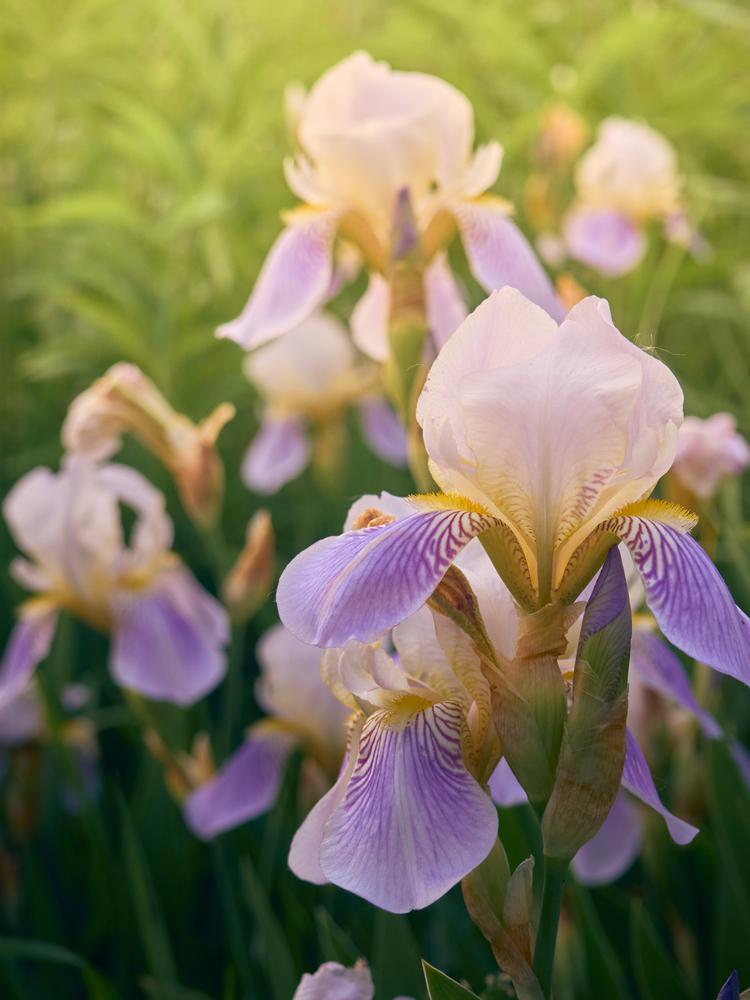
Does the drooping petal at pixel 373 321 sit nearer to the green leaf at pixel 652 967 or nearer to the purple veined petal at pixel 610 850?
the purple veined petal at pixel 610 850

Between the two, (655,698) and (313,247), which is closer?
(313,247)

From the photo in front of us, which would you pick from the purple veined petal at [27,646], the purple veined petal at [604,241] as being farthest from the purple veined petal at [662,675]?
the purple veined petal at [604,241]

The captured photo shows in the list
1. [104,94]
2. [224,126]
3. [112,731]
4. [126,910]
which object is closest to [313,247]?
[126,910]

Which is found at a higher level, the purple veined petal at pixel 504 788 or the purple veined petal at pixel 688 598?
the purple veined petal at pixel 688 598

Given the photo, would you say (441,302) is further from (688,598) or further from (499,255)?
(688,598)

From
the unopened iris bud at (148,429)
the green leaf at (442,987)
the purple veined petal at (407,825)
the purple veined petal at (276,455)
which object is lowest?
the purple veined petal at (276,455)

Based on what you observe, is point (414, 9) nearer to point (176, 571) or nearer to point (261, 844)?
point (176, 571)

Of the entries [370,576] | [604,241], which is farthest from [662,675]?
[604,241]

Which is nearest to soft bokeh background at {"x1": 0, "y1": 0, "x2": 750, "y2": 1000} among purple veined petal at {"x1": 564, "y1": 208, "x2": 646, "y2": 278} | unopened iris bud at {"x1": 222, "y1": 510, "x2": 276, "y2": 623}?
purple veined petal at {"x1": 564, "y1": 208, "x2": 646, "y2": 278}
